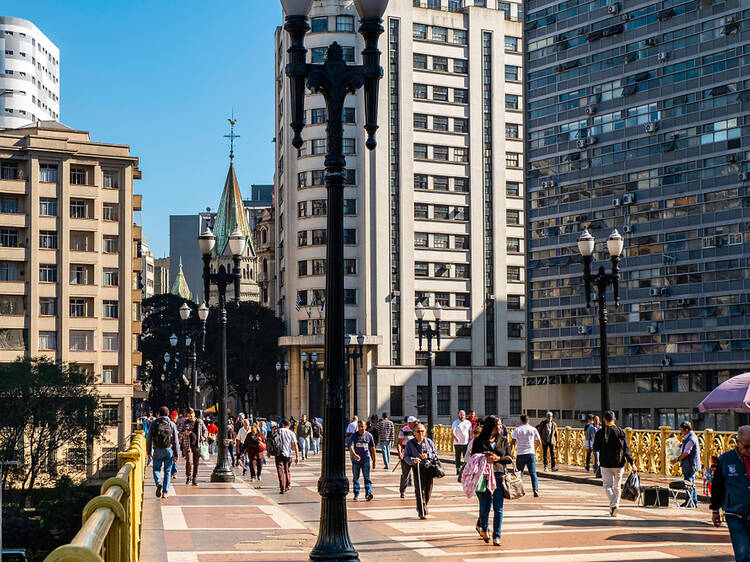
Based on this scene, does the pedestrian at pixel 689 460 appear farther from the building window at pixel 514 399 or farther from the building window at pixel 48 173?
the building window at pixel 514 399

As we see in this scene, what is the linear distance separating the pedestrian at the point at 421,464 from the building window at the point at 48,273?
60.9 m

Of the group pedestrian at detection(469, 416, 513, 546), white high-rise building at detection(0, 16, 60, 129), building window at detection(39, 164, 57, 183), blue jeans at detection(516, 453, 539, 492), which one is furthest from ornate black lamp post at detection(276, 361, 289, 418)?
pedestrian at detection(469, 416, 513, 546)

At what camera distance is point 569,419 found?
75.2m

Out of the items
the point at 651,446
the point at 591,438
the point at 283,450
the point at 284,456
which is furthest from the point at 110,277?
the point at 651,446

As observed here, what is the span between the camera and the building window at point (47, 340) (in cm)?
7412

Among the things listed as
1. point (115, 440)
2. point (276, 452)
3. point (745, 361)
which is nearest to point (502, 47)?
point (745, 361)

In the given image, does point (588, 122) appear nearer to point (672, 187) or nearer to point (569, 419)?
point (672, 187)

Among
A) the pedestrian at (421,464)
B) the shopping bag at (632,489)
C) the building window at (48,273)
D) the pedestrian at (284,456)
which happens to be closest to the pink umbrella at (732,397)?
the shopping bag at (632,489)

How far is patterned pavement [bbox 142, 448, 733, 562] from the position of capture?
1380 centimetres

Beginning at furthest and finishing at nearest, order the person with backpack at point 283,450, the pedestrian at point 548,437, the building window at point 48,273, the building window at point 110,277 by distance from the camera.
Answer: the building window at point 110,277
the building window at point 48,273
the pedestrian at point 548,437
the person with backpack at point 283,450

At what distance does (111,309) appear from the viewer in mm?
77312

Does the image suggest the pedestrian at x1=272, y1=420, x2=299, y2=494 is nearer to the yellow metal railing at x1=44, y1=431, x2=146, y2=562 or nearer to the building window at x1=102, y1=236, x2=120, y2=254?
the yellow metal railing at x1=44, y1=431, x2=146, y2=562

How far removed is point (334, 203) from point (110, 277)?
69.4 meters

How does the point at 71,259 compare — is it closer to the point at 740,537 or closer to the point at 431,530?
the point at 431,530
